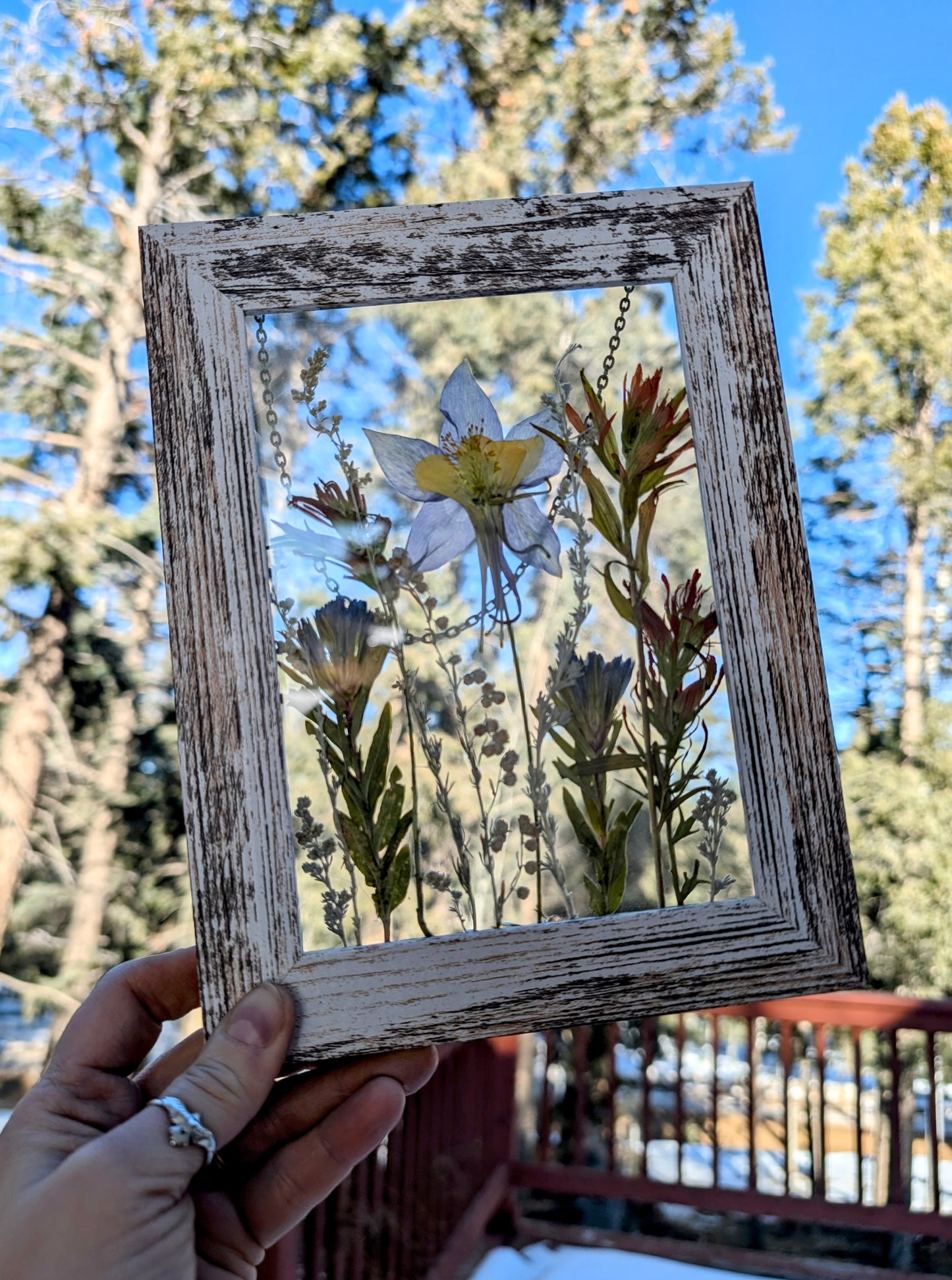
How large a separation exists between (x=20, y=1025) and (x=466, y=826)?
25.1ft

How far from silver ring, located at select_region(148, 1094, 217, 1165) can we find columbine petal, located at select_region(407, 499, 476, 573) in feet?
1.53

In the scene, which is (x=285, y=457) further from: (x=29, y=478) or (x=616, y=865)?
(x=29, y=478)

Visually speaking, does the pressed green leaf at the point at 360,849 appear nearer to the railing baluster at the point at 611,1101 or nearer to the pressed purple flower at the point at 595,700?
the pressed purple flower at the point at 595,700

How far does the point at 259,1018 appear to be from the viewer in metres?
0.69

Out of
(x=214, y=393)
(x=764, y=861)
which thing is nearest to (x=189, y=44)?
(x=214, y=393)

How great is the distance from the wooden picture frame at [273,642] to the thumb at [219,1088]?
0.07 feet

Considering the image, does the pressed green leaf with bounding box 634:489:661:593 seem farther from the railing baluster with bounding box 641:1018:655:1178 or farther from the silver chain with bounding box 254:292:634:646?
the railing baluster with bounding box 641:1018:655:1178

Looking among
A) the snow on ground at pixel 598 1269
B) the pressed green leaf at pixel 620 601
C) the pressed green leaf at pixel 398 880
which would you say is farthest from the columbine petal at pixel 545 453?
the snow on ground at pixel 598 1269

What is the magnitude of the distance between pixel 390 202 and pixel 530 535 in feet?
19.8

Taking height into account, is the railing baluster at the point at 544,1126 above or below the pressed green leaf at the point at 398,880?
below

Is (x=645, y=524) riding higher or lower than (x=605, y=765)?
higher

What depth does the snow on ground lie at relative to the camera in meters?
2.10

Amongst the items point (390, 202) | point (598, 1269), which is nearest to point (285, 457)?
point (598, 1269)

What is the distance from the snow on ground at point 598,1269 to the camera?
2.10 metres
